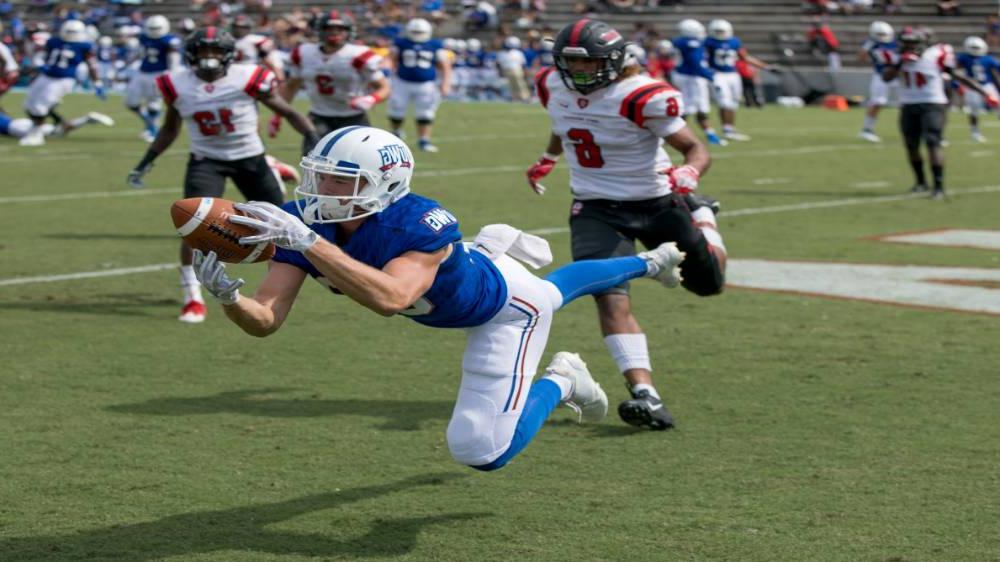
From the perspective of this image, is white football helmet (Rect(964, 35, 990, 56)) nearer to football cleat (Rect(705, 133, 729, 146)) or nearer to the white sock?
football cleat (Rect(705, 133, 729, 146))

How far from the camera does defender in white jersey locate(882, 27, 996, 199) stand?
49.9 ft

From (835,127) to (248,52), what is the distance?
33.2 feet

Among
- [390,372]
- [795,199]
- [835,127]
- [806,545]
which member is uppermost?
[806,545]

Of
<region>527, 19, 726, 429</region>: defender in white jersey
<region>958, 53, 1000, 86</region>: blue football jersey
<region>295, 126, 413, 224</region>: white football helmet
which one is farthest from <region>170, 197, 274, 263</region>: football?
<region>958, 53, 1000, 86</region>: blue football jersey

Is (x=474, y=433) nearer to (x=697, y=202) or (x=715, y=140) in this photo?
(x=697, y=202)

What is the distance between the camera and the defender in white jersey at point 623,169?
6.56m

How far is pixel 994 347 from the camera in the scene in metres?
7.97

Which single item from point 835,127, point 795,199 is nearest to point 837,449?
point 795,199

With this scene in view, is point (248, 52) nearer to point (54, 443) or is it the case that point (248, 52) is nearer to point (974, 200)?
point (974, 200)

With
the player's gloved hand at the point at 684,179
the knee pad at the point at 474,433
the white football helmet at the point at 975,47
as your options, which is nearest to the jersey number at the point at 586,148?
the player's gloved hand at the point at 684,179

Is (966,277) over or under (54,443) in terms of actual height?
under

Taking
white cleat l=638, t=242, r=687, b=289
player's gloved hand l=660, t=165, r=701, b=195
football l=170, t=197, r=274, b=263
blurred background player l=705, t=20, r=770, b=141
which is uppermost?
football l=170, t=197, r=274, b=263

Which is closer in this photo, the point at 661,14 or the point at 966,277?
the point at 966,277

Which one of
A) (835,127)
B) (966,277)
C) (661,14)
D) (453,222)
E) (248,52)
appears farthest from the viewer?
(661,14)
